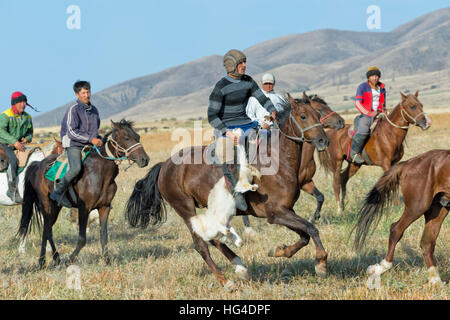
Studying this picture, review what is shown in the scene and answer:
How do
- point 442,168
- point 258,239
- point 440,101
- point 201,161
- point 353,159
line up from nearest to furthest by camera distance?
point 442,168, point 201,161, point 258,239, point 353,159, point 440,101

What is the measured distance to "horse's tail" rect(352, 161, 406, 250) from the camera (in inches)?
273

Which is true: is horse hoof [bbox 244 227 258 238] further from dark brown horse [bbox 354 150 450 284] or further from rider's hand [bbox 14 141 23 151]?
rider's hand [bbox 14 141 23 151]

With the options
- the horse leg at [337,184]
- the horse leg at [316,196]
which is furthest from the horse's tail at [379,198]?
the horse leg at [337,184]

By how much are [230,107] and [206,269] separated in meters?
2.41

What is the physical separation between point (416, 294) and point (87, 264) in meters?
4.88

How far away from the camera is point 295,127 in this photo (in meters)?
6.73

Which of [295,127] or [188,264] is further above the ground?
[295,127]

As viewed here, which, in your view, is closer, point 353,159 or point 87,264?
point 87,264

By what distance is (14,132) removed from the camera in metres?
9.83

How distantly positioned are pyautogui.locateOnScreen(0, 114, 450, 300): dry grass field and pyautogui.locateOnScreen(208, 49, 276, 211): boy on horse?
1260 mm

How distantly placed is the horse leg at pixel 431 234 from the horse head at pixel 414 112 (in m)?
4.74

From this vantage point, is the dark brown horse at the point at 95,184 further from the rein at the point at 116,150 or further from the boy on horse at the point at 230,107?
the boy on horse at the point at 230,107
